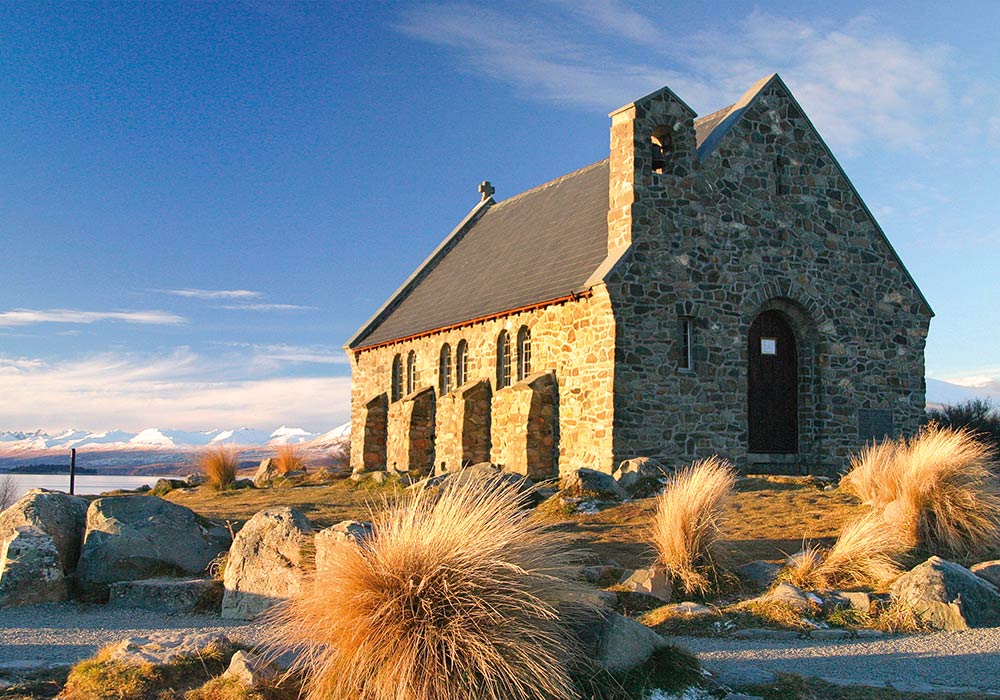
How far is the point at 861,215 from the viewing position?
23.3 meters

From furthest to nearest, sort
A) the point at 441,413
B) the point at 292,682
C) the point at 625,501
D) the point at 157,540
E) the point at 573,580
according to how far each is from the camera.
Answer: the point at 441,413 < the point at 625,501 < the point at 157,540 < the point at 573,580 < the point at 292,682

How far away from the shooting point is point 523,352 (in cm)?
2338

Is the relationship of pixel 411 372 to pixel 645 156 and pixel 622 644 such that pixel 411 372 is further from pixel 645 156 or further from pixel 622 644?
pixel 622 644

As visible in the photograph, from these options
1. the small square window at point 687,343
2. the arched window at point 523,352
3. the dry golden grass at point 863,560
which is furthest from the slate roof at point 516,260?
the dry golden grass at point 863,560

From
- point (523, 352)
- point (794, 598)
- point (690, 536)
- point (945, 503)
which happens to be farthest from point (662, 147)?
point (794, 598)

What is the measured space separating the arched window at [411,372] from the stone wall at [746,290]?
35.0 ft

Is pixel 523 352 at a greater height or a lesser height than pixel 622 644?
greater

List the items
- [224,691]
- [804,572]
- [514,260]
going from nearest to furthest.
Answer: [224,691], [804,572], [514,260]

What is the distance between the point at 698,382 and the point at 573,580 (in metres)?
14.0

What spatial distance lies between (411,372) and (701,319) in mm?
11602

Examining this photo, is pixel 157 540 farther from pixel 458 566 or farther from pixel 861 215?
pixel 861 215

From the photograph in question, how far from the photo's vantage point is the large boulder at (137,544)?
1065cm

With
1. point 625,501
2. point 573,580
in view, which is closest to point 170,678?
point 573,580

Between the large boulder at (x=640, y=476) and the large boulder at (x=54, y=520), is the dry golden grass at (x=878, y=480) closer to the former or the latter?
the large boulder at (x=640, y=476)
